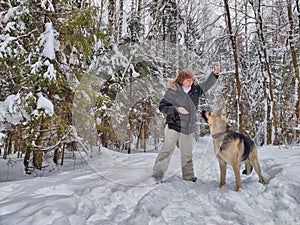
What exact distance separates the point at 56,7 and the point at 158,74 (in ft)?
12.1

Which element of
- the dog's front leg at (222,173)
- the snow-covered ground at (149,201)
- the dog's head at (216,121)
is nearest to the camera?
the snow-covered ground at (149,201)

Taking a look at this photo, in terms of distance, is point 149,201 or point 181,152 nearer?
point 149,201

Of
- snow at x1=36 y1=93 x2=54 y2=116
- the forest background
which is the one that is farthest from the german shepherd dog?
snow at x1=36 y1=93 x2=54 y2=116

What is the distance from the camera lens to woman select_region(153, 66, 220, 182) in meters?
3.84

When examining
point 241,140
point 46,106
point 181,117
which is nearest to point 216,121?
point 241,140

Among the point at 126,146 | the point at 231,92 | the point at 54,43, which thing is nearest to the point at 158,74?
the point at 54,43

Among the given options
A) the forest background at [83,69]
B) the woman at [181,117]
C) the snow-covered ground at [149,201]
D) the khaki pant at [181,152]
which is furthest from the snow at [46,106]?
the khaki pant at [181,152]

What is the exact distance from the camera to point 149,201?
9.50 feet

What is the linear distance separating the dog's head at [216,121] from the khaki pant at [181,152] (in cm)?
42

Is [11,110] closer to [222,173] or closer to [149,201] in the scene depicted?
[149,201]

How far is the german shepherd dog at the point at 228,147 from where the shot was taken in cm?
365

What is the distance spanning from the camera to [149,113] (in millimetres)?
8039

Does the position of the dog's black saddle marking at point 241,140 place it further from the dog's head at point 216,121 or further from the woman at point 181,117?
the woman at point 181,117

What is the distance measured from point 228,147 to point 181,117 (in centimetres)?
91
